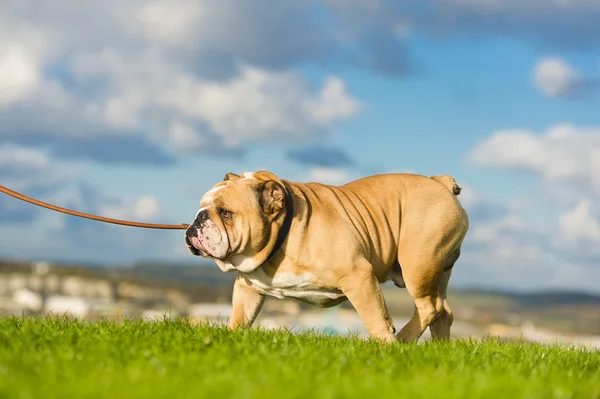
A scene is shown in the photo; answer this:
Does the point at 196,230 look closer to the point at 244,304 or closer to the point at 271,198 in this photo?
the point at 271,198

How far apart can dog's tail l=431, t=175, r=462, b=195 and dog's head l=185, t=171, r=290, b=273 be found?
2.62m

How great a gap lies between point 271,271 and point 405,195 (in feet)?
7.04

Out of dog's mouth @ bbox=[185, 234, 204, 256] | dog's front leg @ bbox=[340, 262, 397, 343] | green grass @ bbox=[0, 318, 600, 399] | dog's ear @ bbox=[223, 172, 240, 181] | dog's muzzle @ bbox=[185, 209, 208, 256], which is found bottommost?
green grass @ bbox=[0, 318, 600, 399]

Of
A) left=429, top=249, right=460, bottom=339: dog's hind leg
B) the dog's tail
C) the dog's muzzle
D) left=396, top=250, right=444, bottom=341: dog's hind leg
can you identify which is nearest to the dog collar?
the dog's muzzle

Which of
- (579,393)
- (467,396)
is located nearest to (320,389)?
(467,396)

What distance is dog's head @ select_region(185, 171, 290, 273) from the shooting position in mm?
9242

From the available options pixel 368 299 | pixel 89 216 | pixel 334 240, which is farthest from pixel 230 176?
pixel 368 299

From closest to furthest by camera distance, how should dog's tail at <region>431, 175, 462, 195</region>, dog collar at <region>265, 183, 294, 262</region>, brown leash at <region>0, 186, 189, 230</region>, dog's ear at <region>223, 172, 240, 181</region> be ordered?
dog collar at <region>265, 183, 294, 262</region> → dog's ear at <region>223, 172, 240, 181</region> → brown leash at <region>0, 186, 189, 230</region> → dog's tail at <region>431, 175, 462, 195</region>

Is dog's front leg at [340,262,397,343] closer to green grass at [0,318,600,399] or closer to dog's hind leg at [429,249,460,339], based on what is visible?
green grass at [0,318,600,399]

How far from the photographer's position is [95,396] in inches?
217

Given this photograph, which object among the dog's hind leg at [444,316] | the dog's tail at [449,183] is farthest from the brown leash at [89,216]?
the dog's hind leg at [444,316]

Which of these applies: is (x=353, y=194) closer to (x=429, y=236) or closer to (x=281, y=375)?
(x=429, y=236)

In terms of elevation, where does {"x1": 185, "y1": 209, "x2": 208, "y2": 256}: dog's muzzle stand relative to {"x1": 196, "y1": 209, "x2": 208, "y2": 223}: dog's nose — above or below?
below

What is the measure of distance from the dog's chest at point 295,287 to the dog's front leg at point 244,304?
0.27 metres
